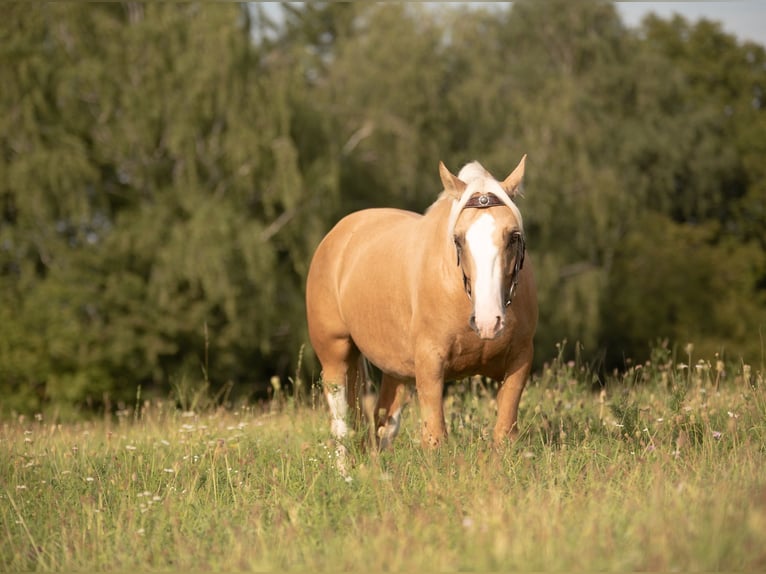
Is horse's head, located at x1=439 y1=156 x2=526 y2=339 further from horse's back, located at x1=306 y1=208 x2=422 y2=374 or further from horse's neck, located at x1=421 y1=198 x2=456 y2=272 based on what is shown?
horse's back, located at x1=306 y1=208 x2=422 y2=374

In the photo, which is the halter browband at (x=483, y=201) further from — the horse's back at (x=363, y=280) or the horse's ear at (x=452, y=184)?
the horse's back at (x=363, y=280)

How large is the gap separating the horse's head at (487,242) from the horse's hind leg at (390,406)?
1706mm

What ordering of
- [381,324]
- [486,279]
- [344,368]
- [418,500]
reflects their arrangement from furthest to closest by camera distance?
[344,368] < [381,324] < [486,279] < [418,500]

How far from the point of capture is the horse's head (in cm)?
535

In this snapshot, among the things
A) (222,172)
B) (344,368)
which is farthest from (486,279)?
(222,172)

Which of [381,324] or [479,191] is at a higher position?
[479,191]

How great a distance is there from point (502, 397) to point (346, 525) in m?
1.65

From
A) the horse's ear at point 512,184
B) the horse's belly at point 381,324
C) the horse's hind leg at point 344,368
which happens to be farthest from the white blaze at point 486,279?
the horse's hind leg at point 344,368

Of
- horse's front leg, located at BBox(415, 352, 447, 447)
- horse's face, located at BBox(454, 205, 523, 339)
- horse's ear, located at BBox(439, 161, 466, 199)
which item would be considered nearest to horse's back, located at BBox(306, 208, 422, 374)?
horse's front leg, located at BBox(415, 352, 447, 447)

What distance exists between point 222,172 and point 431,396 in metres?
22.8

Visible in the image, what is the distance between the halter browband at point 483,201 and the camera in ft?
18.4

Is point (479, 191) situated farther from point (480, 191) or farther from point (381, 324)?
point (381, 324)

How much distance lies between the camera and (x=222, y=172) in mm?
28016

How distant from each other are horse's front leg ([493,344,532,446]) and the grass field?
0.13 metres
